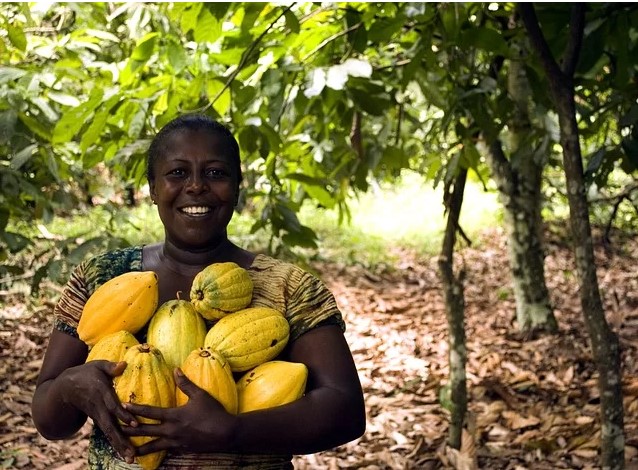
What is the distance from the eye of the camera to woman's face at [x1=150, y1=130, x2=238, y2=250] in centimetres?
135

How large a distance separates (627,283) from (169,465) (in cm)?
510

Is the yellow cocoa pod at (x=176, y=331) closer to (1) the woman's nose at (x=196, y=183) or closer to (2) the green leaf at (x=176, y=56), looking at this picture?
(1) the woman's nose at (x=196, y=183)

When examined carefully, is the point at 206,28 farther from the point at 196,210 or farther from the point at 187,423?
the point at 187,423

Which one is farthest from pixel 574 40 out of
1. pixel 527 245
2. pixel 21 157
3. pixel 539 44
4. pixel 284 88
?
pixel 527 245

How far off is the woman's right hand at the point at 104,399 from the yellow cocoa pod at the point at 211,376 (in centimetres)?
9

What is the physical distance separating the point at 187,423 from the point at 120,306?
249mm

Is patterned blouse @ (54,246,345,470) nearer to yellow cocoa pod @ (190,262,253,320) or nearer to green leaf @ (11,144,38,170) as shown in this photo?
yellow cocoa pod @ (190,262,253,320)

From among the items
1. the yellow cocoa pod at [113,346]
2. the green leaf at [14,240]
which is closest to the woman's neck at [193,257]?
the yellow cocoa pod at [113,346]

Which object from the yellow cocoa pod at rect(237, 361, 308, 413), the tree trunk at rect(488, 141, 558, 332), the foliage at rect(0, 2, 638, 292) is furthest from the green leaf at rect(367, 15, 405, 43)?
the tree trunk at rect(488, 141, 558, 332)

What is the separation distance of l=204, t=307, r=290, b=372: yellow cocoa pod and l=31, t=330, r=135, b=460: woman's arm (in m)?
0.16

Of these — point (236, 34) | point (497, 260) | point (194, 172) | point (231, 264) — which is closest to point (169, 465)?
point (231, 264)

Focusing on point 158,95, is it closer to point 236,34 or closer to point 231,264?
point 236,34

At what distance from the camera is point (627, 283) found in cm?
567

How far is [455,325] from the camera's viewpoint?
114 inches
